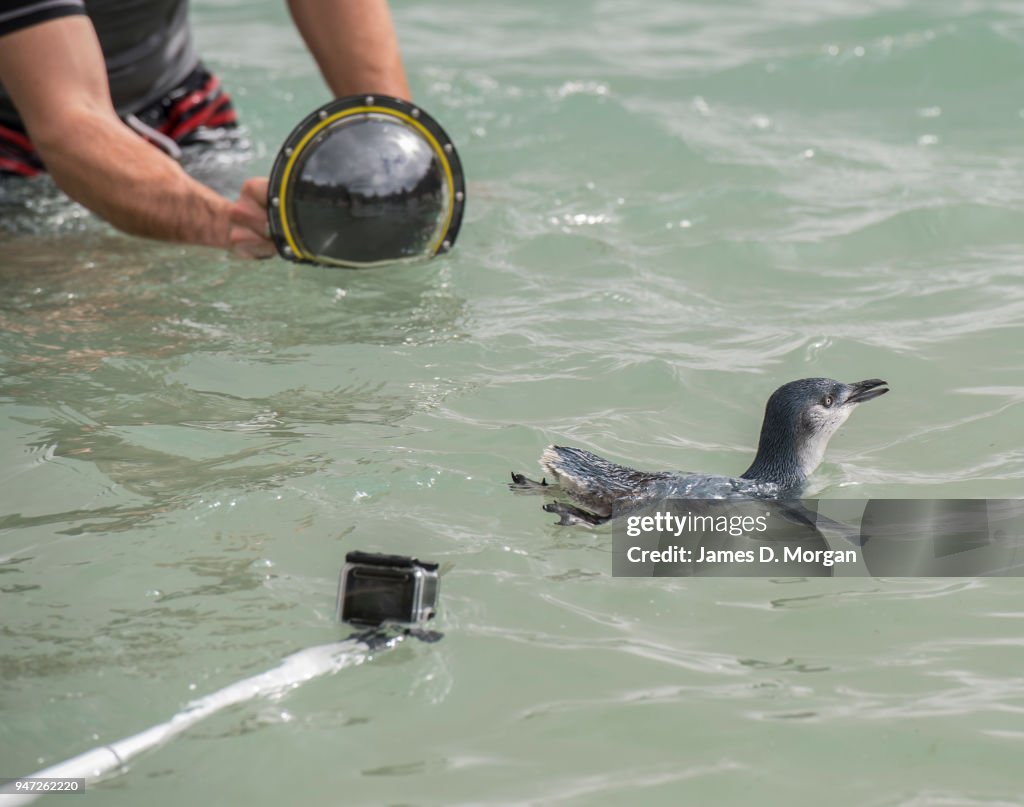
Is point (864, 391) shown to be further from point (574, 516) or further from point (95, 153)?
point (95, 153)

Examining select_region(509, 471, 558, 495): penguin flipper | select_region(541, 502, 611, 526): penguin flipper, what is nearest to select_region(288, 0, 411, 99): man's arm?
select_region(509, 471, 558, 495): penguin flipper

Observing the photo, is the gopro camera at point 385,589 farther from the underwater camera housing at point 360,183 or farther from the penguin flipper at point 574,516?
the underwater camera housing at point 360,183

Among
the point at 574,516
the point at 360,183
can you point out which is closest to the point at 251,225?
the point at 360,183

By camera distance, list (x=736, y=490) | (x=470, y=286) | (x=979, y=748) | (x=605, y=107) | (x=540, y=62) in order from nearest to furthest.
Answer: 1. (x=979, y=748)
2. (x=736, y=490)
3. (x=470, y=286)
4. (x=605, y=107)
5. (x=540, y=62)

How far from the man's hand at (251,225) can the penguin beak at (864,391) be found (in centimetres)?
250

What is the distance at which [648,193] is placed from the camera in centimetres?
712

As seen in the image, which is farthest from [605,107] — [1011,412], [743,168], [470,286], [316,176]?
[1011,412]

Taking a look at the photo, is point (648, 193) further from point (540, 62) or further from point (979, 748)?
point (979, 748)

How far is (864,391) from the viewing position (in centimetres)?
409

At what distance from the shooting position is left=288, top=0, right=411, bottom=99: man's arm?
6496 millimetres

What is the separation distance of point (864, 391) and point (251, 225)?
264cm

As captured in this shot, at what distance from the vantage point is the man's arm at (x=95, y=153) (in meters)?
5.29

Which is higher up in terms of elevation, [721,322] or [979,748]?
[721,322]

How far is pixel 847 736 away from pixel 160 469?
2192 millimetres
